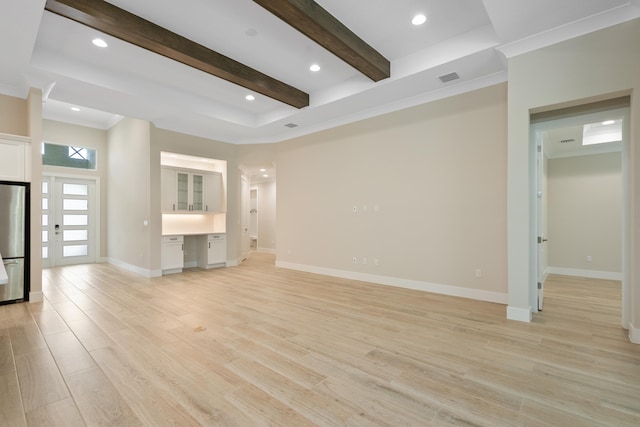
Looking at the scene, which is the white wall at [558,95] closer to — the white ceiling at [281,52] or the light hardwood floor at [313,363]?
the white ceiling at [281,52]

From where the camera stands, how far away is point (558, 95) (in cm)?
332

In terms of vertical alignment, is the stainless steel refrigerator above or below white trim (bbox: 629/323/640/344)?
above

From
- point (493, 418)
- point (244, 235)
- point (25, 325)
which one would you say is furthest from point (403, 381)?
point (244, 235)

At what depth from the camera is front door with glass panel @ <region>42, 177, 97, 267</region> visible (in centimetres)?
748

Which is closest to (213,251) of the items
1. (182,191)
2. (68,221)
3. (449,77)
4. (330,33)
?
(182,191)

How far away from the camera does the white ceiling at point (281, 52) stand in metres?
3.17

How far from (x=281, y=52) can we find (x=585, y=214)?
696cm

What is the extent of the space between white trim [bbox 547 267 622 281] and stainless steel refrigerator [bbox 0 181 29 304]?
9669 mm

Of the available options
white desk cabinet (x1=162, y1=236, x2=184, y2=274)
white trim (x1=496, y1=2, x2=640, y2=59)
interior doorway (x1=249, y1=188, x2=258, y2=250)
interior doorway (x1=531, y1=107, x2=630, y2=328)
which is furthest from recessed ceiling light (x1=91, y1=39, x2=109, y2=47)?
interior doorway (x1=249, y1=188, x2=258, y2=250)

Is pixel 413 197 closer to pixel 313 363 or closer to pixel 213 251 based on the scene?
pixel 313 363

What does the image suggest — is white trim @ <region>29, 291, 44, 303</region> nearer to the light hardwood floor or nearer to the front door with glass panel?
the light hardwood floor

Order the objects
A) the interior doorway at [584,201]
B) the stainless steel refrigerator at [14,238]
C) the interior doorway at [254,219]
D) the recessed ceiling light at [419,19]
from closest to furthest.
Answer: the recessed ceiling light at [419,19], the stainless steel refrigerator at [14,238], the interior doorway at [584,201], the interior doorway at [254,219]

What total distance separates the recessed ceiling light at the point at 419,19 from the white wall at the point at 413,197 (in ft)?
5.04

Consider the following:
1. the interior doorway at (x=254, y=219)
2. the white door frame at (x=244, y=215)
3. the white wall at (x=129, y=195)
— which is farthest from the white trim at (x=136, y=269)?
the interior doorway at (x=254, y=219)
